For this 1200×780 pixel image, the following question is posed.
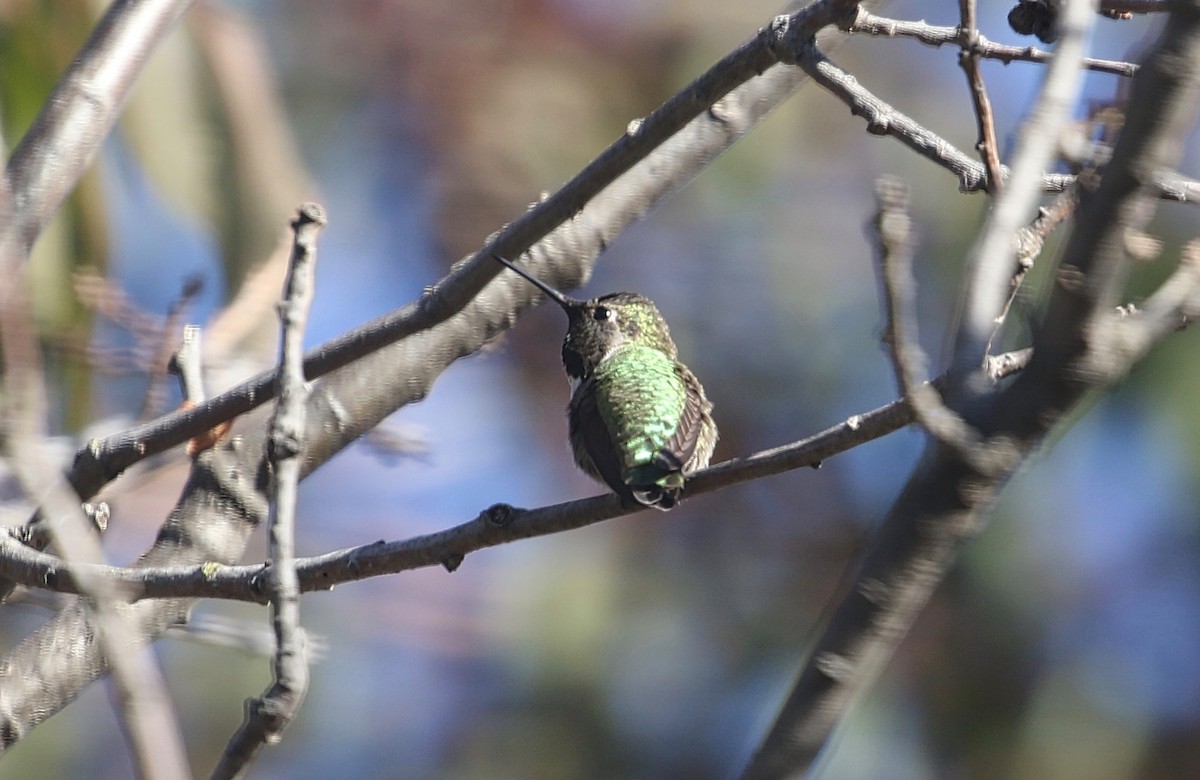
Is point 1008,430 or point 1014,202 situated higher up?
point 1014,202

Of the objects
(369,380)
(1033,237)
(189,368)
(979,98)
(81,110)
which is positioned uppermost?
(81,110)

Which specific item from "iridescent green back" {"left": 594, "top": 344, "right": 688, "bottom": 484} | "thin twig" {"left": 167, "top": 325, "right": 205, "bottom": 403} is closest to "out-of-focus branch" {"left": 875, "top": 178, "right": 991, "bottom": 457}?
"iridescent green back" {"left": 594, "top": 344, "right": 688, "bottom": 484}

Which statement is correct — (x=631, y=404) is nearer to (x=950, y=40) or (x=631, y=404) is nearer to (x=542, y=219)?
(x=542, y=219)

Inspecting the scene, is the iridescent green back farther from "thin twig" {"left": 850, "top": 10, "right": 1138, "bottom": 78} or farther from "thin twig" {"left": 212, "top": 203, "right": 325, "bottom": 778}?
"thin twig" {"left": 212, "top": 203, "right": 325, "bottom": 778}

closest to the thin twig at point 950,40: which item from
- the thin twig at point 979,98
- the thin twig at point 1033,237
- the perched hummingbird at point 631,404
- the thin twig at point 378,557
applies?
the thin twig at point 979,98

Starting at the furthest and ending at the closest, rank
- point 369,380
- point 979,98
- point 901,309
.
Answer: point 369,380
point 979,98
point 901,309

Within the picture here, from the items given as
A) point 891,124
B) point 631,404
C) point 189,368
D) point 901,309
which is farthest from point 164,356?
point 901,309
